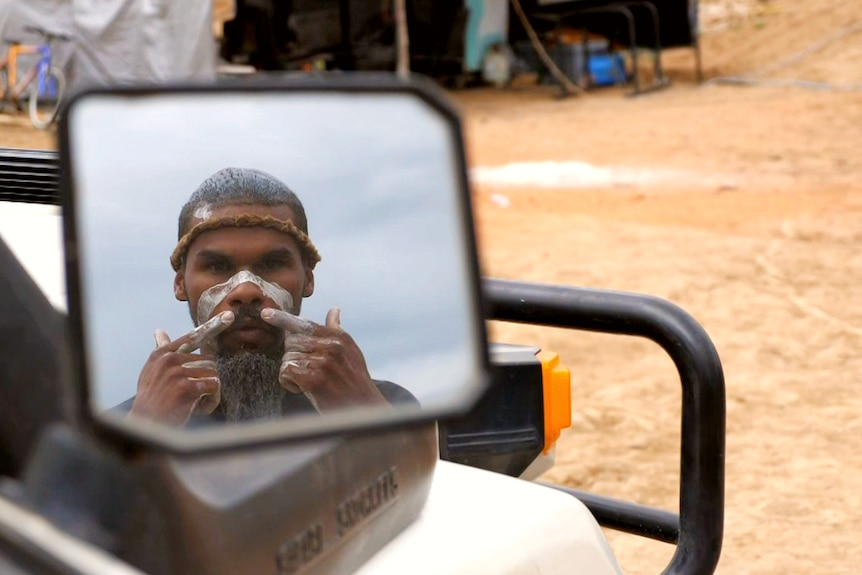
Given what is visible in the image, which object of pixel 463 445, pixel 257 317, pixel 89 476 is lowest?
pixel 463 445

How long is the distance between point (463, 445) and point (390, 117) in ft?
3.02

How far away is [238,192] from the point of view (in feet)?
2.95

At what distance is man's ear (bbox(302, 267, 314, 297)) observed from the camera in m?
0.89

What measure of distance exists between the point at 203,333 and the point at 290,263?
0.08m

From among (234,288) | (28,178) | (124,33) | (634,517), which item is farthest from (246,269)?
(124,33)

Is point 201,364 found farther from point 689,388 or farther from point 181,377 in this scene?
point 689,388

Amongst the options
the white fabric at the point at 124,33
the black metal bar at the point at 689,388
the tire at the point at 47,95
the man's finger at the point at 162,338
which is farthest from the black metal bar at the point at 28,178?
the white fabric at the point at 124,33

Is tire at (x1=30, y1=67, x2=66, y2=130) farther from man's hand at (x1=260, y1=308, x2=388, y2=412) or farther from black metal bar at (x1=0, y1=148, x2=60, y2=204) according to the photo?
man's hand at (x1=260, y1=308, x2=388, y2=412)

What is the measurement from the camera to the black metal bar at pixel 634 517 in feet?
5.60

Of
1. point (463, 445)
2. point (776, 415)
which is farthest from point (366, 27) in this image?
point (463, 445)

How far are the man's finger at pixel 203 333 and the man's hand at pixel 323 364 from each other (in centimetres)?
3

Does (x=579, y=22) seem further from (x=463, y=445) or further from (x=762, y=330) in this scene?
(x=463, y=445)

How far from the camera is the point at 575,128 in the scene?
11.9 metres

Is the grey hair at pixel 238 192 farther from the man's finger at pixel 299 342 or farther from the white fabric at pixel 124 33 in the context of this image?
the white fabric at pixel 124 33
